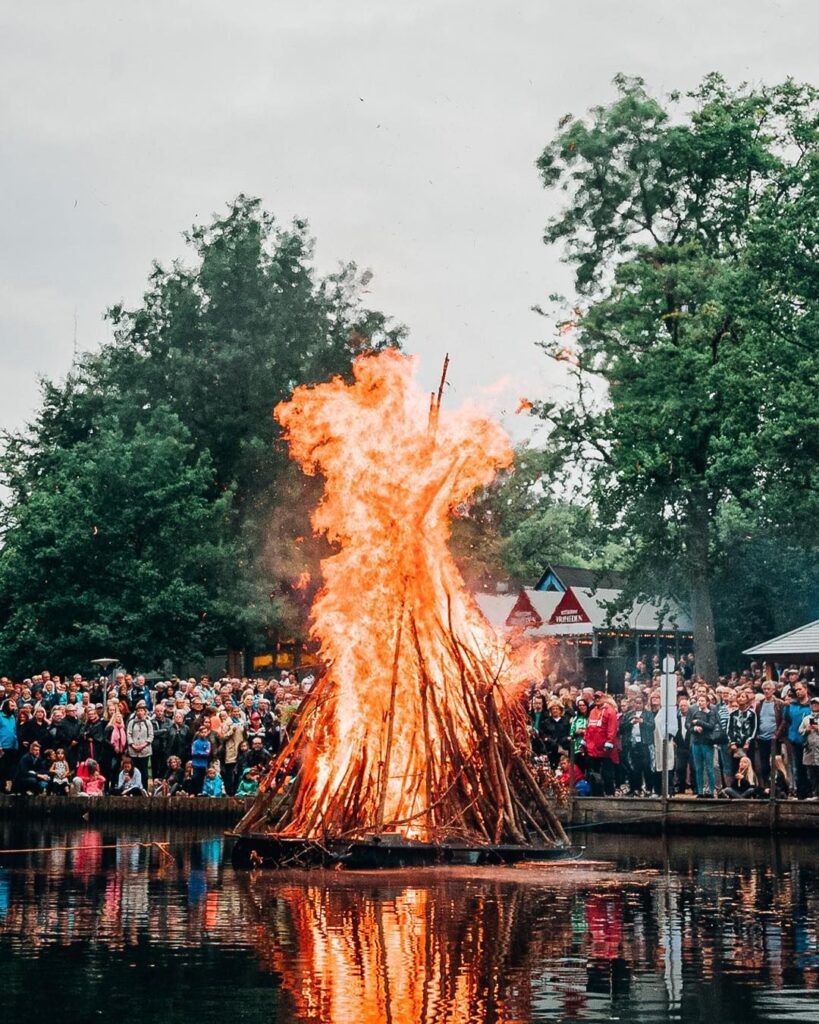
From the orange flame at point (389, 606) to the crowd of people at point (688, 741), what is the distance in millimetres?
4669

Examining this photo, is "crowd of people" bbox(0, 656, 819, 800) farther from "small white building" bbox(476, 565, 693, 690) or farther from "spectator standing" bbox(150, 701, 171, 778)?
"small white building" bbox(476, 565, 693, 690)

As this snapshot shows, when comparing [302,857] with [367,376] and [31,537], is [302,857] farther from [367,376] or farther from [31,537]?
[31,537]

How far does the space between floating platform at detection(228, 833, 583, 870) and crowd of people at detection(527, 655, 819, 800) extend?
5.34 m

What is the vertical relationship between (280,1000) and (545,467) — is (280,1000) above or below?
below

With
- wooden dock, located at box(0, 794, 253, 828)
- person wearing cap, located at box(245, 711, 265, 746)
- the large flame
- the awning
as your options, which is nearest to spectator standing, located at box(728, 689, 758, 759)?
the large flame

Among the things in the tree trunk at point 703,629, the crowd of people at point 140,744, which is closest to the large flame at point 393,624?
the crowd of people at point 140,744

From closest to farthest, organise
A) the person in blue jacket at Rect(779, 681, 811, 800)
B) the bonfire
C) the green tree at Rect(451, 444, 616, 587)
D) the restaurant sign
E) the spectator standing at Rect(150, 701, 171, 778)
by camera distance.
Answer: the bonfire
the person in blue jacket at Rect(779, 681, 811, 800)
the spectator standing at Rect(150, 701, 171, 778)
the green tree at Rect(451, 444, 616, 587)
the restaurant sign

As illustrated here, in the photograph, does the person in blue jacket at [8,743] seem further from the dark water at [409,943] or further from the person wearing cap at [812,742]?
the person wearing cap at [812,742]

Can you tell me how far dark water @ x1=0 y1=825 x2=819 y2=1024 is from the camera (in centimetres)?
955

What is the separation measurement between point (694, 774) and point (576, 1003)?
1804cm

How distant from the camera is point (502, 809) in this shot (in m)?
19.8

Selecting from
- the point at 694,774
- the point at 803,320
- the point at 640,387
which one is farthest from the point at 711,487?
the point at 694,774

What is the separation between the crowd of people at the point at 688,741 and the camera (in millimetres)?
A: 25594

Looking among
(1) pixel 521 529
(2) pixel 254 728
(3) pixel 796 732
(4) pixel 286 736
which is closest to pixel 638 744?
(3) pixel 796 732
